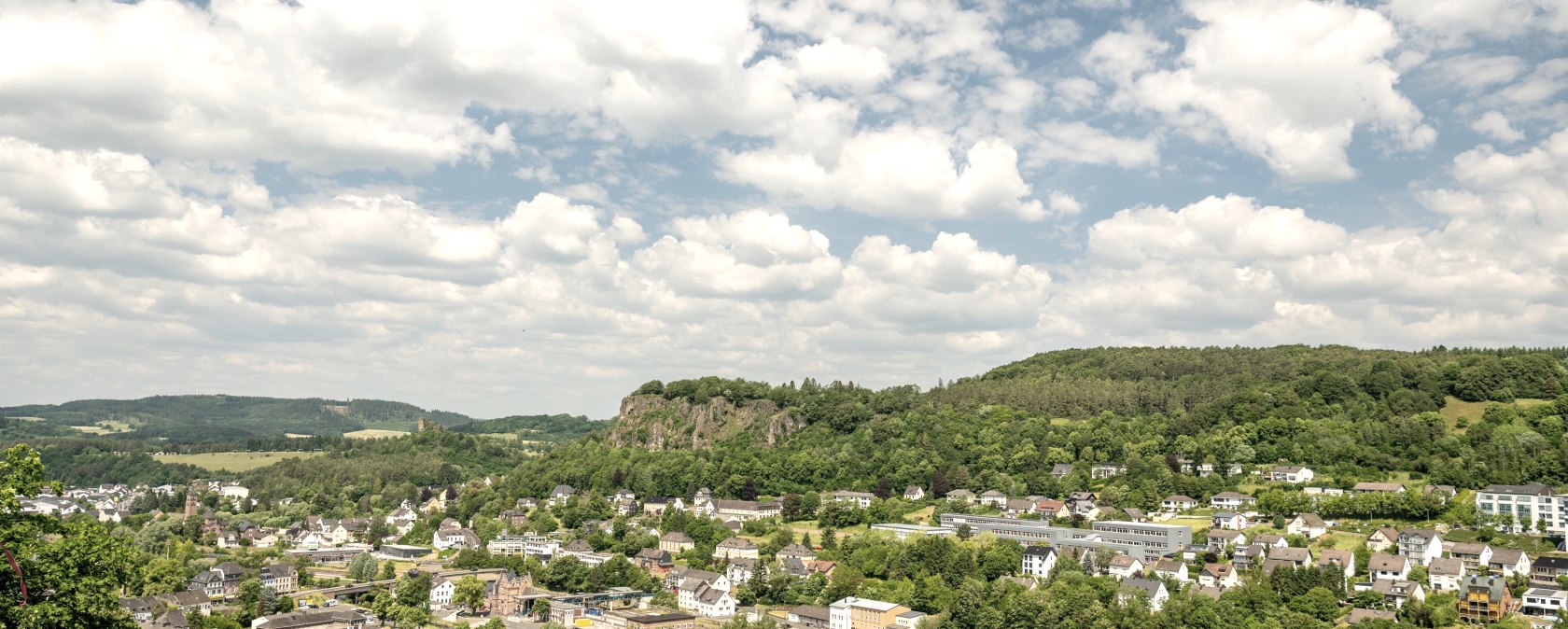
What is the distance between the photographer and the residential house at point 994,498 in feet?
285

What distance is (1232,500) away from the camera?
256 feet

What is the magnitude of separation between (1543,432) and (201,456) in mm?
210840

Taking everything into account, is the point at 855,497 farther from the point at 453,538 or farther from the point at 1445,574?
the point at 1445,574

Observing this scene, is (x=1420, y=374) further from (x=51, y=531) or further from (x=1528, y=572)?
(x=51, y=531)

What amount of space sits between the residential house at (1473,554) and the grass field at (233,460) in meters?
170

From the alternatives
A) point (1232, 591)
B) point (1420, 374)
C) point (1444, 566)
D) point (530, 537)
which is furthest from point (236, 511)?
point (1420, 374)

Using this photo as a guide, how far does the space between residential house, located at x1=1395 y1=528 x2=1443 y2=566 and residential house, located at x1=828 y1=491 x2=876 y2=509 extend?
4122 centimetres

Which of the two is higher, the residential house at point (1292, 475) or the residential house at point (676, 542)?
the residential house at point (1292, 475)

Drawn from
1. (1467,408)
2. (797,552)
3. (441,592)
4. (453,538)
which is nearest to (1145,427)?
(1467,408)

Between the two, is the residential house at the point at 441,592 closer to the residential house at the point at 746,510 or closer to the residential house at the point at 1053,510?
the residential house at the point at 746,510

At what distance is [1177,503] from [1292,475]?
30.0 feet

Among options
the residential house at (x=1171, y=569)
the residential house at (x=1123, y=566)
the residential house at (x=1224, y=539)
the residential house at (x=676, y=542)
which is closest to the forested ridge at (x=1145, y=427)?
the residential house at (x=1224, y=539)

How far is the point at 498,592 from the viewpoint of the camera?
74.2 meters

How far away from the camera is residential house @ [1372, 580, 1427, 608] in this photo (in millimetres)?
55094
